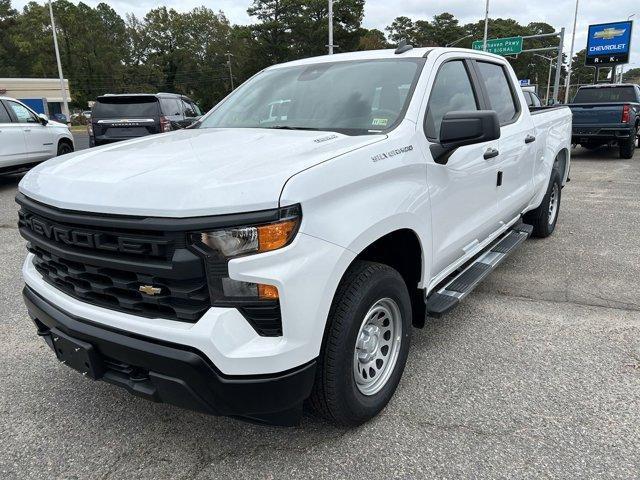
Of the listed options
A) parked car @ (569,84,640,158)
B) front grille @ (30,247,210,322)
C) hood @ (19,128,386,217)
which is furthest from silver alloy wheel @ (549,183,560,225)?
parked car @ (569,84,640,158)

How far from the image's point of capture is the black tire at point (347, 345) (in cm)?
226

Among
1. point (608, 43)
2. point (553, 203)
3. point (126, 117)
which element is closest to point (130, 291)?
point (553, 203)

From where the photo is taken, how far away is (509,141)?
408cm

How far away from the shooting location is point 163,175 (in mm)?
2104

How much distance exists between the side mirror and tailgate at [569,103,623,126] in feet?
40.6

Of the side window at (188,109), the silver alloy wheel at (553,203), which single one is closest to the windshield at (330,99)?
the silver alloy wheel at (553,203)

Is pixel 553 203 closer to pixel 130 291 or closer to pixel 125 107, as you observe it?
pixel 130 291

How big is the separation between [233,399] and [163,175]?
0.95 metres

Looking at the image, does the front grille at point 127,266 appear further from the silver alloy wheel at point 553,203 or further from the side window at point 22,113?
the side window at point 22,113

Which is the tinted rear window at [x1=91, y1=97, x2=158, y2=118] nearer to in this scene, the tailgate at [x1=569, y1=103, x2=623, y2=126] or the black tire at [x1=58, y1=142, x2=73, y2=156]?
the black tire at [x1=58, y1=142, x2=73, y2=156]

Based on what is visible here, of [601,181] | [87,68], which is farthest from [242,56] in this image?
[601,181]

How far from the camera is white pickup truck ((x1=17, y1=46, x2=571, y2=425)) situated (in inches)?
76.7

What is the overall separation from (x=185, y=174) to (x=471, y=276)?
233cm

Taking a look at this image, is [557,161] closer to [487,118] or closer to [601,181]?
[487,118]
